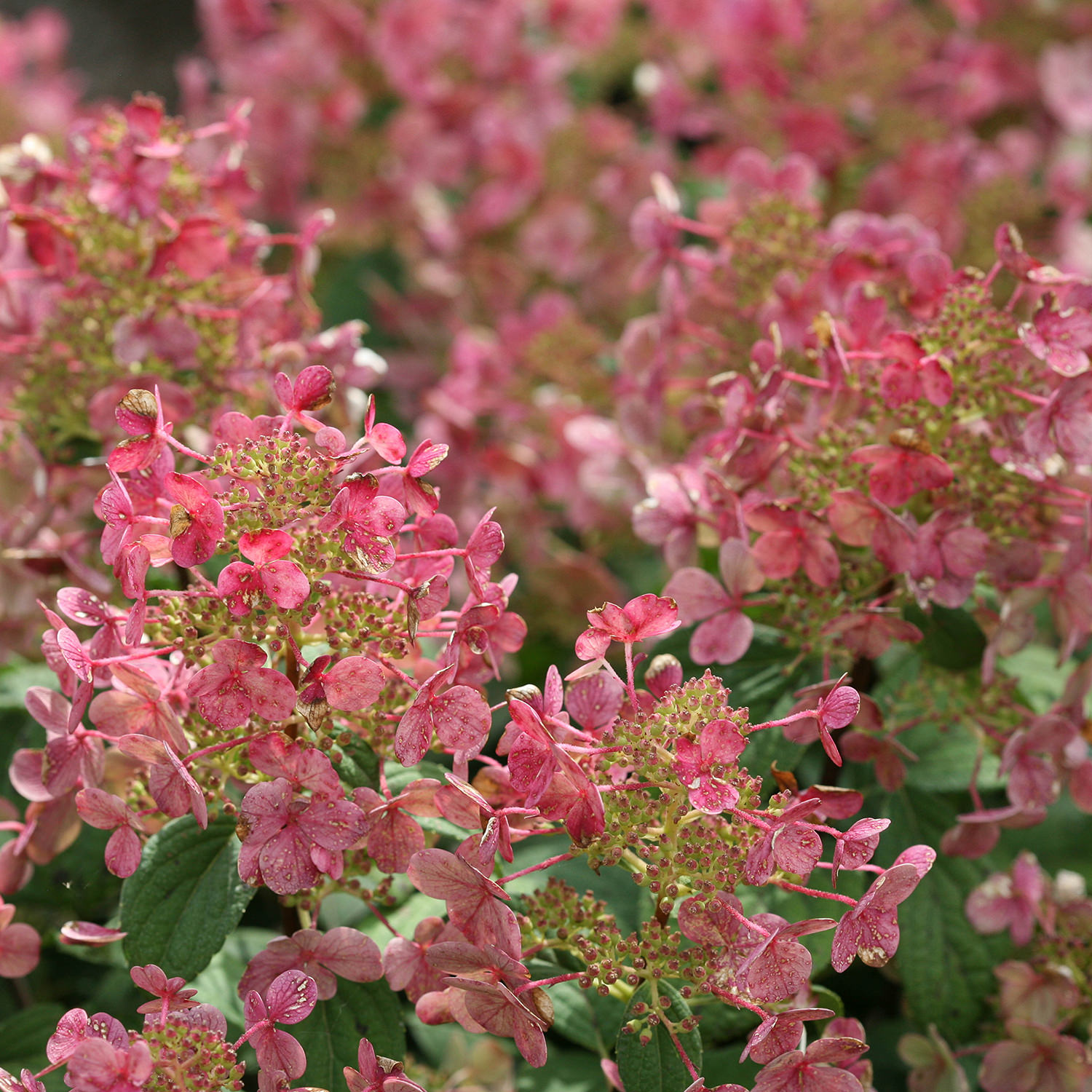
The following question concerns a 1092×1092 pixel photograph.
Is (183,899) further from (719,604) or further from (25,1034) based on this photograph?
(719,604)

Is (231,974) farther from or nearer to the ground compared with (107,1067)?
nearer to the ground

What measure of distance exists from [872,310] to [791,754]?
39 cm

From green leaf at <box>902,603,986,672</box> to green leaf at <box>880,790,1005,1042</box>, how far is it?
0.17m

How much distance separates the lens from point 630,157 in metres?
1.85

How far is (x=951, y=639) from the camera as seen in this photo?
900 mm

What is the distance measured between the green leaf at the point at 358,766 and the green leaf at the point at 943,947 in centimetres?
47

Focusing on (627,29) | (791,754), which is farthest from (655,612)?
(627,29)

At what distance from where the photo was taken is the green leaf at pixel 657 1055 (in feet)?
2.30

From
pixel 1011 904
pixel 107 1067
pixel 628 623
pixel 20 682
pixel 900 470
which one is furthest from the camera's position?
pixel 20 682

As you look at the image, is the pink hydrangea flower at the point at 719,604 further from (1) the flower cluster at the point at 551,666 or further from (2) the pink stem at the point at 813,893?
(2) the pink stem at the point at 813,893

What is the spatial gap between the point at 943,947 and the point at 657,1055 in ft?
1.21

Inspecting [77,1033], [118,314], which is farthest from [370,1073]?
[118,314]

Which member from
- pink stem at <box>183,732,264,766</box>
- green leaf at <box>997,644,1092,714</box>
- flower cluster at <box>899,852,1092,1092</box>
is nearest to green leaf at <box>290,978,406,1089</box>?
pink stem at <box>183,732,264,766</box>

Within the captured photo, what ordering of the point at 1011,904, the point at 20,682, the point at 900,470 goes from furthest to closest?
the point at 20,682, the point at 1011,904, the point at 900,470
